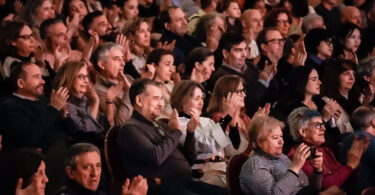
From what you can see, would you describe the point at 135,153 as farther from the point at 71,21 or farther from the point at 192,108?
the point at 71,21

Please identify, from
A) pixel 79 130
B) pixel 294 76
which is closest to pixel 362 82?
pixel 294 76

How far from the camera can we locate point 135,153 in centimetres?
506

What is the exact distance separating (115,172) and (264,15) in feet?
13.5

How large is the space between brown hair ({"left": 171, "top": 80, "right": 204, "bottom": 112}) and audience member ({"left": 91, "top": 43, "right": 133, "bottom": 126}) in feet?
1.34

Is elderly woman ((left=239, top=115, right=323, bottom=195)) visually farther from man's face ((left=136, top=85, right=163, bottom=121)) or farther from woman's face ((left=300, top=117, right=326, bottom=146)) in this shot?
man's face ((left=136, top=85, right=163, bottom=121))

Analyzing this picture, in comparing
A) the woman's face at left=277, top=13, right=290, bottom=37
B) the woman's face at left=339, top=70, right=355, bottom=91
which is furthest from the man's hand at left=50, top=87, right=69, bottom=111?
the woman's face at left=277, top=13, right=290, bottom=37

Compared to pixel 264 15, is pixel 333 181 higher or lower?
higher

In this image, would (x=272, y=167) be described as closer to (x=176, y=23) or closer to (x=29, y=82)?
(x=29, y=82)

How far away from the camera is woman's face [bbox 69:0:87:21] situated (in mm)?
7363

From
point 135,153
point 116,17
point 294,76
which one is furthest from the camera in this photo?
point 116,17

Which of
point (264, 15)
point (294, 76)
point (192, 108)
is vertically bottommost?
point (264, 15)

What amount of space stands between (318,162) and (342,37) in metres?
3.08

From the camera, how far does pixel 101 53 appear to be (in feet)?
20.7

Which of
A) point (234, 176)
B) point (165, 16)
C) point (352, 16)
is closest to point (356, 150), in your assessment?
point (234, 176)
